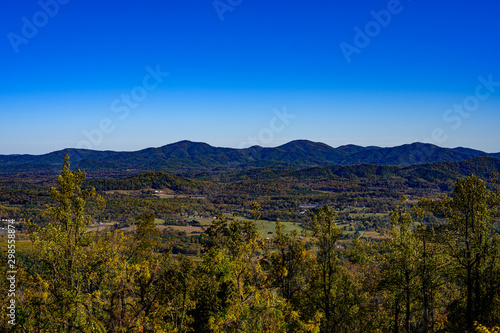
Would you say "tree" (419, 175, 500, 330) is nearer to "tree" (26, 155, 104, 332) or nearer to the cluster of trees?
the cluster of trees

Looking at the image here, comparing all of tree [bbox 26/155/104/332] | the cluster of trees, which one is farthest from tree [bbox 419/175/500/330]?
tree [bbox 26/155/104/332]

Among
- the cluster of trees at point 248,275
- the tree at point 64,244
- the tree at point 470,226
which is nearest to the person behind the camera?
the tree at point 64,244

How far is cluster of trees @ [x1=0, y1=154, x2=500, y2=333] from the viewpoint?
484 inches

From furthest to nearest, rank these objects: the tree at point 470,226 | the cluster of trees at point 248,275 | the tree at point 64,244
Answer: the tree at point 470,226 → the cluster of trees at point 248,275 → the tree at point 64,244

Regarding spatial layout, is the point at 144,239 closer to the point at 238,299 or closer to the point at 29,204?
the point at 238,299

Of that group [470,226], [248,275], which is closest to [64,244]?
[248,275]

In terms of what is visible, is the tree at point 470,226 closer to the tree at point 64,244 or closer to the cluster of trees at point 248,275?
the cluster of trees at point 248,275

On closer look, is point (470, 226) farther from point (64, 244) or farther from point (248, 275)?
point (64, 244)

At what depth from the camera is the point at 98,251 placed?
13266 mm

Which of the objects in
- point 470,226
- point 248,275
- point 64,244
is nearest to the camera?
point 64,244

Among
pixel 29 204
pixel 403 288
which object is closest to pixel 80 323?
pixel 403 288

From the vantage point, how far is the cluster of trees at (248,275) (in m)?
12.3

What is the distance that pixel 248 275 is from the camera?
558 inches

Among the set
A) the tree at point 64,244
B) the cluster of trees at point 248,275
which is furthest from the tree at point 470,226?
the tree at point 64,244
